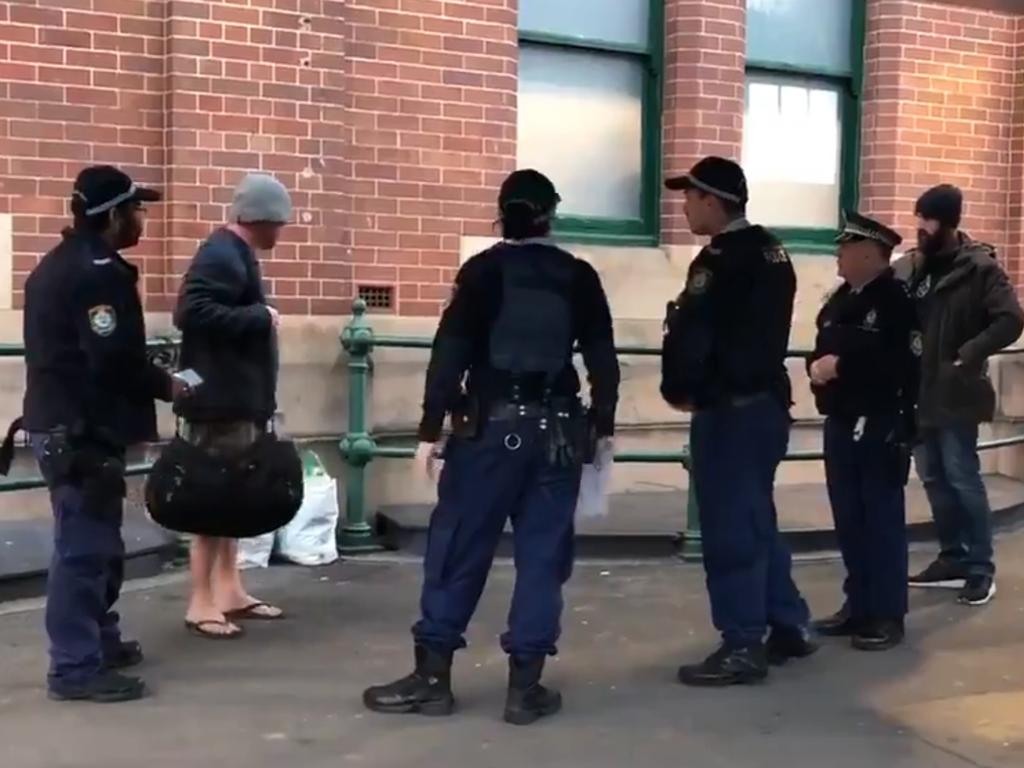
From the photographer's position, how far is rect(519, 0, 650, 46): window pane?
332 inches

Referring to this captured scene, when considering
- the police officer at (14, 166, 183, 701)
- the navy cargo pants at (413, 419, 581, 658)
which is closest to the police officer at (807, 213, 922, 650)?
the navy cargo pants at (413, 419, 581, 658)

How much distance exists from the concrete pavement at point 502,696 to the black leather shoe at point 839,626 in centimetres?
14

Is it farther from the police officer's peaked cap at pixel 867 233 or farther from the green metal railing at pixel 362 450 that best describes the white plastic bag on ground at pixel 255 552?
the police officer's peaked cap at pixel 867 233

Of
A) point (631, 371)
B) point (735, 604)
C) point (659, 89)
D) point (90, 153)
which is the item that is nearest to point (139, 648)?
point (735, 604)

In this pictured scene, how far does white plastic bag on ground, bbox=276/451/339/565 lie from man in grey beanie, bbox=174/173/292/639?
1691 mm

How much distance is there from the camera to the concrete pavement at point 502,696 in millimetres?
4457

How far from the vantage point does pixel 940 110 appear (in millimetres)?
9578

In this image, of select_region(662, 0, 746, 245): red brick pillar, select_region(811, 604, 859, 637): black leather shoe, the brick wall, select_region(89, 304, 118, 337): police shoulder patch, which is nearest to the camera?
select_region(89, 304, 118, 337): police shoulder patch

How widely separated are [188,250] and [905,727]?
4254 millimetres

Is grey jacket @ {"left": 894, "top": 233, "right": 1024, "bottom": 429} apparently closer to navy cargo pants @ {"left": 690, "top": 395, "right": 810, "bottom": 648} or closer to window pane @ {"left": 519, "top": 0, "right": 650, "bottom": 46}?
navy cargo pants @ {"left": 690, "top": 395, "right": 810, "bottom": 648}

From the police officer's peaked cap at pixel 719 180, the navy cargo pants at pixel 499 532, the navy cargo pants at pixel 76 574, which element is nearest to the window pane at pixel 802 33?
the police officer's peaked cap at pixel 719 180

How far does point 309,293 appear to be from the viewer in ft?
24.8

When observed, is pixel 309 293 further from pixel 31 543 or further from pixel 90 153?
pixel 31 543

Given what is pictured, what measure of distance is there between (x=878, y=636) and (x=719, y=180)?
1.99 meters
